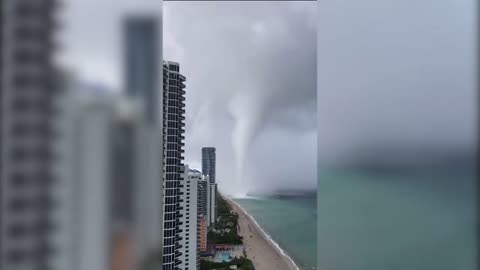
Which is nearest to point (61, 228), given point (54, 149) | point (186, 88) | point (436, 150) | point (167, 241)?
point (54, 149)

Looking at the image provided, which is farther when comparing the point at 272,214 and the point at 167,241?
the point at 272,214

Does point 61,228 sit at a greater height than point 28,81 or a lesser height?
lesser

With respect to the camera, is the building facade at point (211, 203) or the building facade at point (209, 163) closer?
the building facade at point (209, 163)

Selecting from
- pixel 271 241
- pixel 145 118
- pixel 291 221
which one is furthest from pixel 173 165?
pixel 145 118

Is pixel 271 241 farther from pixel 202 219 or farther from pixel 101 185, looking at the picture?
pixel 101 185

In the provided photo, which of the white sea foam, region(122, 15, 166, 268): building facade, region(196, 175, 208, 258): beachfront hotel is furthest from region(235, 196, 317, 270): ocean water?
region(122, 15, 166, 268): building facade

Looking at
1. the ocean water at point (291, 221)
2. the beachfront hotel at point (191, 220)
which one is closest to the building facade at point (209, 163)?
the beachfront hotel at point (191, 220)

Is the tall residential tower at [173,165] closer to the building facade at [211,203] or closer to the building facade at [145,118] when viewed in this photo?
the building facade at [211,203]

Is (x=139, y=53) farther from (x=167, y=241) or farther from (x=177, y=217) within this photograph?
(x=177, y=217)

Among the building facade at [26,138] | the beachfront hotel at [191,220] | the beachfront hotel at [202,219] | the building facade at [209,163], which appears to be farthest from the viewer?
the beachfront hotel at [202,219]
